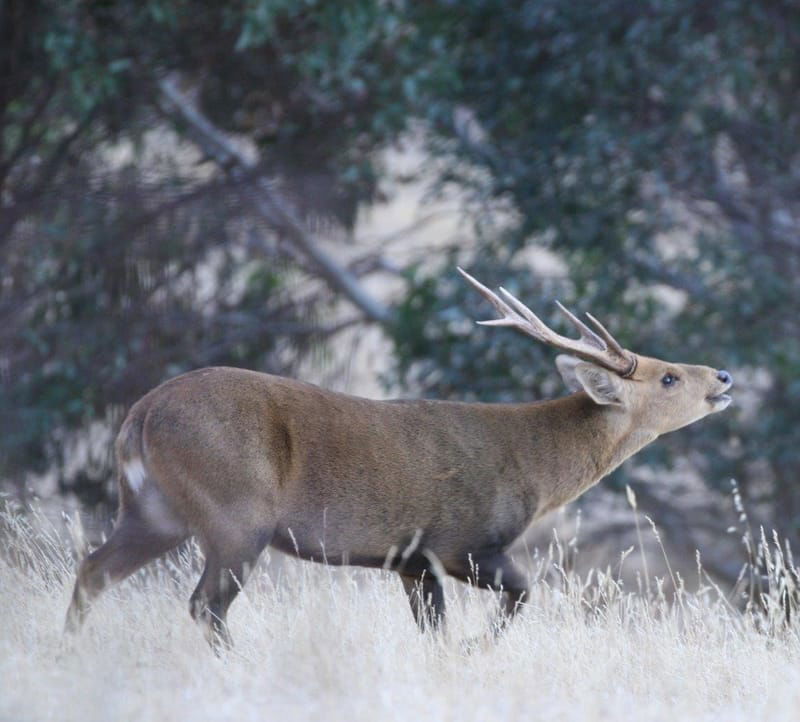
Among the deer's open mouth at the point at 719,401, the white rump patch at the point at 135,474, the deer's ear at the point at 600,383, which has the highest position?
the deer's ear at the point at 600,383

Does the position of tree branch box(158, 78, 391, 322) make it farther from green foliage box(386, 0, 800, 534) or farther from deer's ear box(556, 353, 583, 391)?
deer's ear box(556, 353, 583, 391)

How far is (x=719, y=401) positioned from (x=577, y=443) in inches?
36.6

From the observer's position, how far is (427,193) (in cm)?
1425

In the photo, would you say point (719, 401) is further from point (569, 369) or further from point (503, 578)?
point (503, 578)

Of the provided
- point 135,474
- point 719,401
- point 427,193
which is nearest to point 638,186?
point 427,193

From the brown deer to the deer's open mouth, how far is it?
402 millimetres

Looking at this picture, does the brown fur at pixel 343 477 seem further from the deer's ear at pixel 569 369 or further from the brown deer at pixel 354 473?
the deer's ear at pixel 569 369

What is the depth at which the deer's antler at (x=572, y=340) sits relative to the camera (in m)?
7.48

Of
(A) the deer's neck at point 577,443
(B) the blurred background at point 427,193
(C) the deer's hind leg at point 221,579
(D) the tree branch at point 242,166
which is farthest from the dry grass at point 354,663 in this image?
(D) the tree branch at point 242,166

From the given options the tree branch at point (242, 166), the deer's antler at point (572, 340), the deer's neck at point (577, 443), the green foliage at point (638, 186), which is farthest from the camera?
the tree branch at point (242, 166)

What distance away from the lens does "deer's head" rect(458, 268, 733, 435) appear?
7.88 m

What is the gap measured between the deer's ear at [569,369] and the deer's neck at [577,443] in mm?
168

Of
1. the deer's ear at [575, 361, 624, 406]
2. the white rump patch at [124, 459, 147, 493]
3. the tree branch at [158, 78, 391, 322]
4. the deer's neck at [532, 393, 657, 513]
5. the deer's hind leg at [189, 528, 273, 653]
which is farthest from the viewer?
the tree branch at [158, 78, 391, 322]

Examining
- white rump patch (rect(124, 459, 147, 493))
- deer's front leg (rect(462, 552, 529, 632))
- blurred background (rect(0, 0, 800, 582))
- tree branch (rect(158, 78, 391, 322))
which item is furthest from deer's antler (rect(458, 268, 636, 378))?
tree branch (rect(158, 78, 391, 322))
